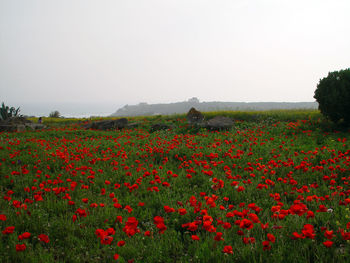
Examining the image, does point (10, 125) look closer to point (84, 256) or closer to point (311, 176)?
point (84, 256)

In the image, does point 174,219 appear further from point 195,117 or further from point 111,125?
point 111,125

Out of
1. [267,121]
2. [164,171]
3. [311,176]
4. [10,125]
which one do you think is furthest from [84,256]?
[10,125]

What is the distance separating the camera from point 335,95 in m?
10.7

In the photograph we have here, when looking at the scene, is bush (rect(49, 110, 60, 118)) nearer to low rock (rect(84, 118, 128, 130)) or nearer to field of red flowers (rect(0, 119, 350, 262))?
low rock (rect(84, 118, 128, 130))

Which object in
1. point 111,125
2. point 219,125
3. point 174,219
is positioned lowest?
point 174,219

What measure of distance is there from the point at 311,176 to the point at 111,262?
426 cm

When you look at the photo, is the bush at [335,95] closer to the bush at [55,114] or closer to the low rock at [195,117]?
the low rock at [195,117]

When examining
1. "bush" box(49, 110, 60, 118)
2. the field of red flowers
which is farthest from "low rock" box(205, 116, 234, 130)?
"bush" box(49, 110, 60, 118)

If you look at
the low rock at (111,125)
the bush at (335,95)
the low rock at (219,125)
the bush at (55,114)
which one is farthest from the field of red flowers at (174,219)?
the bush at (55,114)

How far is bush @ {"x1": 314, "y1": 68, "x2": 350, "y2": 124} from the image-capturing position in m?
10.6

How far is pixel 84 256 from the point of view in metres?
2.66

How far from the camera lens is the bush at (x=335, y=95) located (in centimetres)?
1062

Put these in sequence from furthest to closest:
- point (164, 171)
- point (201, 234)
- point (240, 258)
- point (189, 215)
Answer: point (164, 171)
point (189, 215)
point (201, 234)
point (240, 258)

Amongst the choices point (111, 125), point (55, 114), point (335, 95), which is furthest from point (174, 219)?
point (55, 114)
